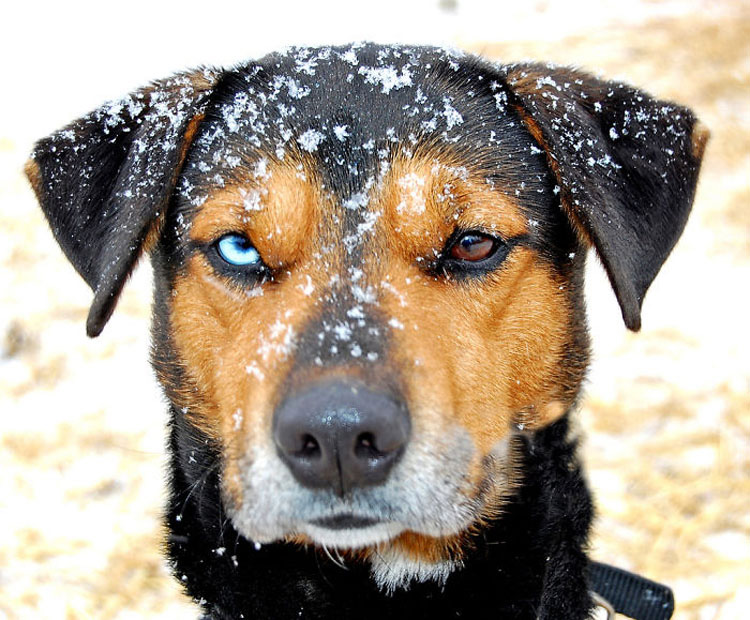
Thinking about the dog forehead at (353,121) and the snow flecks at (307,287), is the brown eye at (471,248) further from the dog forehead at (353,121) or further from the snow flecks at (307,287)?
the snow flecks at (307,287)

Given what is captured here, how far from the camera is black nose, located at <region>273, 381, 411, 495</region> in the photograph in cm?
218

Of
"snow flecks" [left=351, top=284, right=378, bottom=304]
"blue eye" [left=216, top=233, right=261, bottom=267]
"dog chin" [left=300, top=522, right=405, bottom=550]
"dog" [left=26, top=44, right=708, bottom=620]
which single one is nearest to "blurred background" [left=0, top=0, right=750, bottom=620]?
"dog" [left=26, top=44, right=708, bottom=620]

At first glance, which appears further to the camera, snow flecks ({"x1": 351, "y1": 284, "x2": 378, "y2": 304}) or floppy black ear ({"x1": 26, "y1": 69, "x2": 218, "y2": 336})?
floppy black ear ({"x1": 26, "y1": 69, "x2": 218, "y2": 336})

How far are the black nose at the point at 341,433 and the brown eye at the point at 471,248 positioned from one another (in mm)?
648

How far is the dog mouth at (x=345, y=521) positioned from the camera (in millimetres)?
2352

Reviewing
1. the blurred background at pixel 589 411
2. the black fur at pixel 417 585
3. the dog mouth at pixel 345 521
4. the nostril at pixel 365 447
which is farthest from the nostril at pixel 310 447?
the blurred background at pixel 589 411

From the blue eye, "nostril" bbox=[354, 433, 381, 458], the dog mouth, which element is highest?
the blue eye

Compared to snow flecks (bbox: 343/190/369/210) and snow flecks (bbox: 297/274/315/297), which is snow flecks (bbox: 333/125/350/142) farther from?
snow flecks (bbox: 297/274/315/297)

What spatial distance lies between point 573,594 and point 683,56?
1069cm

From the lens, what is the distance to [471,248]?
2711mm

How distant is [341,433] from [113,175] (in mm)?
1350

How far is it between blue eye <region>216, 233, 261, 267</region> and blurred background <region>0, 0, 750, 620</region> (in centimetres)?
120

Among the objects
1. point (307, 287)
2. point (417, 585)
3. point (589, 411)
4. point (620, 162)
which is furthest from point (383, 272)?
point (589, 411)

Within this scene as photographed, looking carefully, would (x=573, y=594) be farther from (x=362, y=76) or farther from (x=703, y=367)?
(x=703, y=367)
